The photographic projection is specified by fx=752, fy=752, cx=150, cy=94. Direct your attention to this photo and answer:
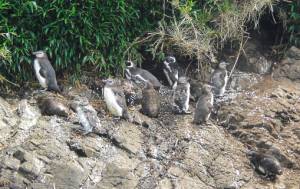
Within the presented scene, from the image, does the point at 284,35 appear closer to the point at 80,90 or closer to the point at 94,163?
the point at 80,90

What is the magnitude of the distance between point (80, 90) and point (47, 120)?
1301mm

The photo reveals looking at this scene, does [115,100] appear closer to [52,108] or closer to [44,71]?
[52,108]

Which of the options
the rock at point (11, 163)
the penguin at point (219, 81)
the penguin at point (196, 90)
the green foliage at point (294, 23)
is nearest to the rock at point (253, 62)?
the green foliage at point (294, 23)

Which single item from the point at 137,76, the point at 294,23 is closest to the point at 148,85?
the point at 137,76

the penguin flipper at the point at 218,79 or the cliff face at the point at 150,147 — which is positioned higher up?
the penguin flipper at the point at 218,79

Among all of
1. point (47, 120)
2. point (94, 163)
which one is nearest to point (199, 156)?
point (94, 163)

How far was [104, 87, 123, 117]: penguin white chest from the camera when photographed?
478 inches

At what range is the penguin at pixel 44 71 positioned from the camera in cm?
1228

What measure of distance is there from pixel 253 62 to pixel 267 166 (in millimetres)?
3352

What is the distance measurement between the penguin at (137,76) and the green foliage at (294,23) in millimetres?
2849

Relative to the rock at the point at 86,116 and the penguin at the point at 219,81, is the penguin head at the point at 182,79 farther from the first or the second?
the rock at the point at 86,116

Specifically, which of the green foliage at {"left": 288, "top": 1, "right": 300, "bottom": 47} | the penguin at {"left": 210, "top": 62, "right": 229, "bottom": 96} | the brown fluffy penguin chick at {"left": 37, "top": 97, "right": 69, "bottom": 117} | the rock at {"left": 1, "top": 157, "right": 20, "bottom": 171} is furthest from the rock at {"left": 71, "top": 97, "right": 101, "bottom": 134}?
the green foliage at {"left": 288, "top": 1, "right": 300, "bottom": 47}

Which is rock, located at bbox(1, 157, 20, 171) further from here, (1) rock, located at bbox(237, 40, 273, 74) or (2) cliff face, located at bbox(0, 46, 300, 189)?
(1) rock, located at bbox(237, 40, 273, 74)

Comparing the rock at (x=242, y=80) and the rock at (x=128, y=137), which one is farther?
the rock at (x=242, y=80)
